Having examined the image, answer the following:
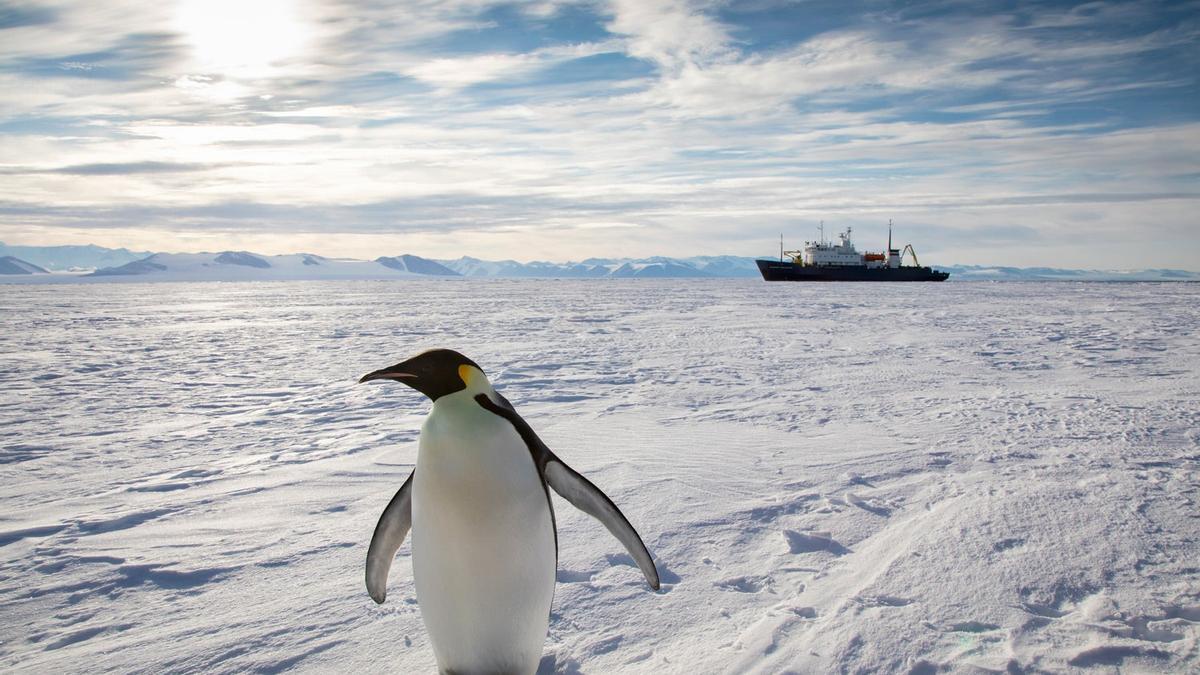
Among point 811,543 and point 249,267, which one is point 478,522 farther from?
point 249,267

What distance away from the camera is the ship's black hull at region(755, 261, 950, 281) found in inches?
2015

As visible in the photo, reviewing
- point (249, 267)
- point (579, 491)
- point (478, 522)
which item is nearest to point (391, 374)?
point (478, 522)

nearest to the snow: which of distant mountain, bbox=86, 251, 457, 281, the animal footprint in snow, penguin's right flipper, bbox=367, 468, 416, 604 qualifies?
the animal footprint in snow

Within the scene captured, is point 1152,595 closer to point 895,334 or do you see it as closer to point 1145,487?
point 1145,487

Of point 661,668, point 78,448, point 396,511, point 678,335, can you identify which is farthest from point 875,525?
point 678,335

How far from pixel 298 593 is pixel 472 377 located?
3.90 ft

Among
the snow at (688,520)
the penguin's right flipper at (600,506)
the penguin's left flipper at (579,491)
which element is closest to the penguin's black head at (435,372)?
the penguin's left flipper at (579,491)

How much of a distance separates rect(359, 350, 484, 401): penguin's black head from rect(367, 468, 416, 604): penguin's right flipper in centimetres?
39

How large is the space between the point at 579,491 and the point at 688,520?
4.05 feet

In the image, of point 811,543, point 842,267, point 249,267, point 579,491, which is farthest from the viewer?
point 249,267

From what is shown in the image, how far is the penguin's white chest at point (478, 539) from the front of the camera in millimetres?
1704

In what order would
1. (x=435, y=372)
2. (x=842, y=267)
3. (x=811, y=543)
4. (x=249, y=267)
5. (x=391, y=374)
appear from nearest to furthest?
(x=391, y=374) < (x=435, y=372) < (x=811, y=543) < (x=842, y=267) < (x=249, y=267)

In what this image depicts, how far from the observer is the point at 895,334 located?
36.3ft

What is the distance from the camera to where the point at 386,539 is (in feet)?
6.56
